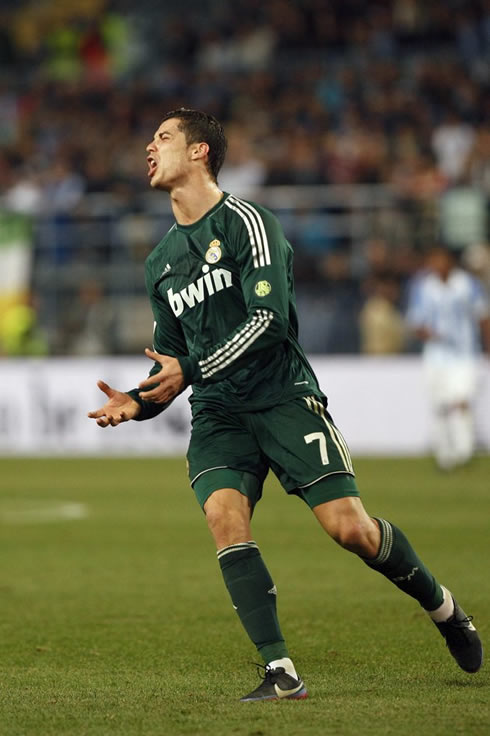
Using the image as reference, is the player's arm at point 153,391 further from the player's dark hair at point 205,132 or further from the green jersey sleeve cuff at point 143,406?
the player's dark hair at point 205,132

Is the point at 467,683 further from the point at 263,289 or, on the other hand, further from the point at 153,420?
the point at 153,420

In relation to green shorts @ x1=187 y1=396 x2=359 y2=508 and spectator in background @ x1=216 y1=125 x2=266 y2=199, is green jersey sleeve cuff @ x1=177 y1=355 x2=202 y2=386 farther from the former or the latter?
spectator in background @ x1=216 y1=125 x2=266 y2=199

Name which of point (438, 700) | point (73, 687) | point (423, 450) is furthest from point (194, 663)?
point (423, 450)

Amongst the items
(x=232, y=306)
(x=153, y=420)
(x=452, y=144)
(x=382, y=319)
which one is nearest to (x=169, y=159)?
(x=232, y=306)

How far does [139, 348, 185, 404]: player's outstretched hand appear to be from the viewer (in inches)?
203

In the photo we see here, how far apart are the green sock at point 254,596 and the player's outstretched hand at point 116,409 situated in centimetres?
65

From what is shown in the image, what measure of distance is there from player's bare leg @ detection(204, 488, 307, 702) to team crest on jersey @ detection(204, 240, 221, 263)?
924 mm

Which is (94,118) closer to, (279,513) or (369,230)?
(369,230)

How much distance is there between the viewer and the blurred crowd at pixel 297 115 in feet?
65.4

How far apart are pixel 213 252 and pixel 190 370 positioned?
1.83ft

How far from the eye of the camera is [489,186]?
20.0 m

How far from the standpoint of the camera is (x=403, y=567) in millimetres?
5559

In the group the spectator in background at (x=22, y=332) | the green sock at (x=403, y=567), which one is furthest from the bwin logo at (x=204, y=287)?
the spectator in background at (x=22, y=332)

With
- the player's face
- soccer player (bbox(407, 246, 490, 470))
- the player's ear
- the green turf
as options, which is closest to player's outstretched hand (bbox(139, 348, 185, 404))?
the player's face
